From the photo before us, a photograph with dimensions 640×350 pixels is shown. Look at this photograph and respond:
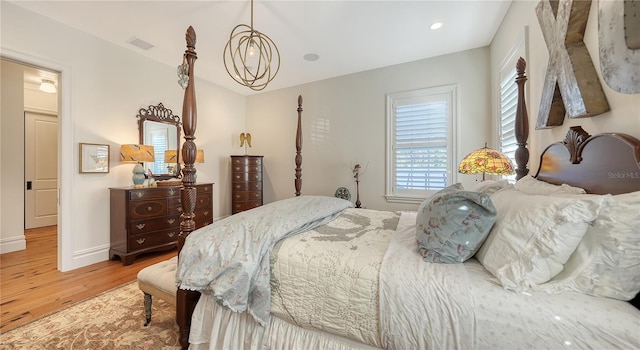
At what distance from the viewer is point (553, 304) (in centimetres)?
77

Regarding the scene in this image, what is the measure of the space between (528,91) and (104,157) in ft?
15.4

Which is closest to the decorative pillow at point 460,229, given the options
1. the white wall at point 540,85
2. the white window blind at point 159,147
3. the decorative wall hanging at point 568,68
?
the white wall at point 540,85

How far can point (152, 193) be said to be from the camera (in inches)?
119

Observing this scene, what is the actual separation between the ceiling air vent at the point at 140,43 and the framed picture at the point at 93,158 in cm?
140

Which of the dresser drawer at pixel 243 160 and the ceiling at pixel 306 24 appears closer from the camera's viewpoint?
the ceiling at pixel 306 24

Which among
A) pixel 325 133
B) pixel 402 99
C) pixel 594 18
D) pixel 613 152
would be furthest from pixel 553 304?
pixel 325 133

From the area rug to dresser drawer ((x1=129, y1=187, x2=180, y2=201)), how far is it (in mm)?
1227

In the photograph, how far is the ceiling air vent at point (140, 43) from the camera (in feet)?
9.65

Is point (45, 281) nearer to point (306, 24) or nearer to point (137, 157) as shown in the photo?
point (137, 157)

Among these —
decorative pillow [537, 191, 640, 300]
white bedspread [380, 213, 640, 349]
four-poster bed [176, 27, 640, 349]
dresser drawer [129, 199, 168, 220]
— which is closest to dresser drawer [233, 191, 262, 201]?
dresser drawer [129, 199, 168, 220]

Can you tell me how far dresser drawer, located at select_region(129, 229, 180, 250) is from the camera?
2.85 metres

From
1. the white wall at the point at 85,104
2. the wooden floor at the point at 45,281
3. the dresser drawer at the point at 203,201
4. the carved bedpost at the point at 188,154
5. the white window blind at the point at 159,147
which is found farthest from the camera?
the dresser drawer at the point at 203,201

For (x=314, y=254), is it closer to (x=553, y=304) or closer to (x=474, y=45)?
(x=553, y=304)

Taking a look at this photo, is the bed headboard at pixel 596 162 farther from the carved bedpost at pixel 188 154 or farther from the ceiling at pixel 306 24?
the carved bedpost at pixel 188 154
